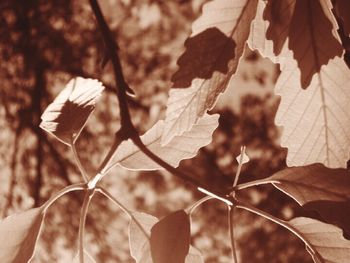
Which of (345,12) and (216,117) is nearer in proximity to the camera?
(345,12)

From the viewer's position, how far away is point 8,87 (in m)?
3.51

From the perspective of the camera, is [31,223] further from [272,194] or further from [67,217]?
[272,194]

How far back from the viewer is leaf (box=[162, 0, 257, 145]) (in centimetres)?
42

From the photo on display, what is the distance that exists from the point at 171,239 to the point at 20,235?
17 cm

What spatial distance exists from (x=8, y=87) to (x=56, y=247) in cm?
134

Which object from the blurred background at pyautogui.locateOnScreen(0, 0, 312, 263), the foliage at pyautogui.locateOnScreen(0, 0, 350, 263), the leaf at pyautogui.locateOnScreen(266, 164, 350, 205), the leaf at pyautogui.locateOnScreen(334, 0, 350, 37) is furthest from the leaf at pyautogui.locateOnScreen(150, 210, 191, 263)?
the blurred background at pyautogui.locateOnScreen(0, 0, 312, 263)

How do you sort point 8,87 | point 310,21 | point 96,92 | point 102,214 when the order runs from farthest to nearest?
point 102,214, point 8,87, point 96,92, point 310,21

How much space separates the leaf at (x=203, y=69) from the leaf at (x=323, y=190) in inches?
4.9

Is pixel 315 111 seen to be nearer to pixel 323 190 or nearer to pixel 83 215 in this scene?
pixel 323 190

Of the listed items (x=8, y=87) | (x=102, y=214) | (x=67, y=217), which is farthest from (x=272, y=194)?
(x=8, y=87)

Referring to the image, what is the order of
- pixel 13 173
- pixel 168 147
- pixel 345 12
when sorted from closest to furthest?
pixel 345 12, pixel 168 147, pixel 13 173

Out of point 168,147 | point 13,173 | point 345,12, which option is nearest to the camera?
point 345,12

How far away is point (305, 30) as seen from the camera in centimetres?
45

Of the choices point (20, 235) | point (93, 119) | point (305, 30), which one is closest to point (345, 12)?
point (305, 30)
